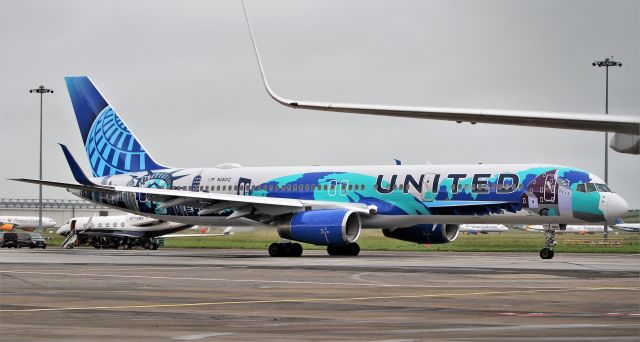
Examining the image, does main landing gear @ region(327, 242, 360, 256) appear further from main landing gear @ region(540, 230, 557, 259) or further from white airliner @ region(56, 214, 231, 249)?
white airliner @ region(56, 214, 231, 249)

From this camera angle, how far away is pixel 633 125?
11.0 m

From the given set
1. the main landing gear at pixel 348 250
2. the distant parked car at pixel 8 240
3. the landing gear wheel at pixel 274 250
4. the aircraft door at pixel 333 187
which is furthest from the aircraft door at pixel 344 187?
the distant parked car at pixel 8 240

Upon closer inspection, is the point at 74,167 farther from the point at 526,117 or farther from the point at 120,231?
the point at 526,117

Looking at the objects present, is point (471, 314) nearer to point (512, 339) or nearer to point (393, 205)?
point (512, 339)

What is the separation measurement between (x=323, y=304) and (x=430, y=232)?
1097 inches

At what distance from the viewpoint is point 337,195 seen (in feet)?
143

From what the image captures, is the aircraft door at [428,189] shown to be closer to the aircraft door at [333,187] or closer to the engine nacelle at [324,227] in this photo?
the engine nacelle at [324,227]

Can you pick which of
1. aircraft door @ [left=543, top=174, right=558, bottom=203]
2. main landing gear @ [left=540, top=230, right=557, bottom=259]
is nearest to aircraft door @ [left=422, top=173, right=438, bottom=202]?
aircraft door @ [left=543, top=174, right=558, bottom=203]

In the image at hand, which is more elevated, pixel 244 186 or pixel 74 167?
pixel 74 167

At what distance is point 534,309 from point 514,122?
4.37m

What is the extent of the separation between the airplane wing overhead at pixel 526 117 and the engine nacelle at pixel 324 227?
25748mm

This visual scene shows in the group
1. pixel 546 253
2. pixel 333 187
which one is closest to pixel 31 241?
pixel 333 187

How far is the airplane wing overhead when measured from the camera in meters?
11.2

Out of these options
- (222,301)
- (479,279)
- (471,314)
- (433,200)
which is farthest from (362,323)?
(433,200)
